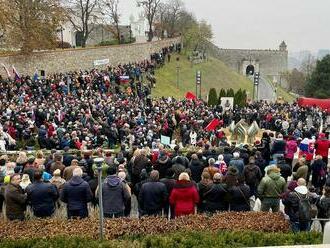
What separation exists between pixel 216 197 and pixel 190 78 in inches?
2142

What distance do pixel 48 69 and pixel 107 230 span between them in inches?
1323

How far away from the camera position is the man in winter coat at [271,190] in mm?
10594

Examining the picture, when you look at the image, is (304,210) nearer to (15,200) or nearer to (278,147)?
(15,200)

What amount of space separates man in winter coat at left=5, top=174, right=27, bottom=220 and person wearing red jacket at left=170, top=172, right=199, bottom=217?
3.00 m

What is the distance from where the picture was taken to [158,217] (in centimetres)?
929

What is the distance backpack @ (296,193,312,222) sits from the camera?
9.21 metres

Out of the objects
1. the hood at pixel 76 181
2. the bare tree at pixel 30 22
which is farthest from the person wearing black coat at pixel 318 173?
the bare tree at pixel 30 22

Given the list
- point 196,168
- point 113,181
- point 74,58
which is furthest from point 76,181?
point 74,58

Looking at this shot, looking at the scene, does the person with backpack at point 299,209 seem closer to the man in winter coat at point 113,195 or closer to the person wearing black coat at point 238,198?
the person wearing black coat at point 238,198

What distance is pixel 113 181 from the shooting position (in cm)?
987

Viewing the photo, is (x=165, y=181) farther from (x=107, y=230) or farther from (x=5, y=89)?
(x=5, y=89)

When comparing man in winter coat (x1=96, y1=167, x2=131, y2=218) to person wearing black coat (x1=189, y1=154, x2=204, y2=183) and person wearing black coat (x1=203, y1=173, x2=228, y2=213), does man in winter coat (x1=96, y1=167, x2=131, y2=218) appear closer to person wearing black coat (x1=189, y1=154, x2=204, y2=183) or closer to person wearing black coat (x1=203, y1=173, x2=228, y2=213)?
person wearing black coat (x1=203, y1=173, x2=228, y2=213)

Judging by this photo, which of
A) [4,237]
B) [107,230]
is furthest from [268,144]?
[4,237]

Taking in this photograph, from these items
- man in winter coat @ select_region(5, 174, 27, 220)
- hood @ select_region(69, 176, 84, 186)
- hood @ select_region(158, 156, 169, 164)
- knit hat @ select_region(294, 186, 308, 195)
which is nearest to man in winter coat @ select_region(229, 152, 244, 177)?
hood @ select_region(158, 156, 169, 164)
